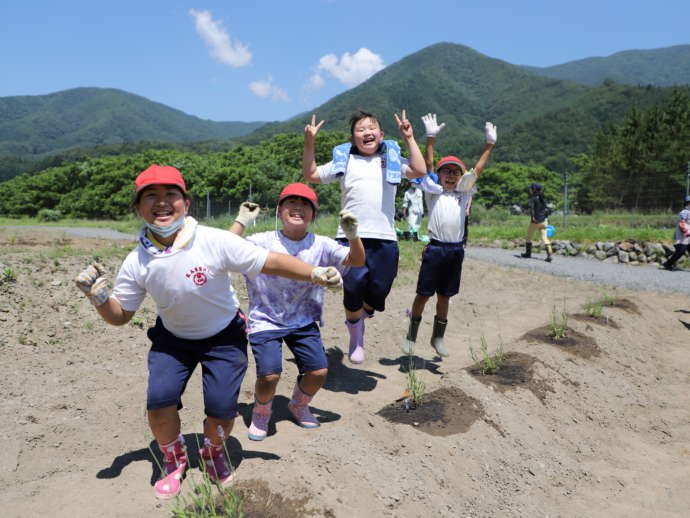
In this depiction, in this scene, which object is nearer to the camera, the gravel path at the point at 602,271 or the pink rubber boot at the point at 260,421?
the pink rubber boot at the point at 260,421

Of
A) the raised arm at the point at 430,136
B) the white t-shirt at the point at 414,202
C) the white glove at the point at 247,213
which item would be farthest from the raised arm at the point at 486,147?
the white t-shirt at the point at 414,202

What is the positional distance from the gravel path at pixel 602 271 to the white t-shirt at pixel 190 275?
27.8 ft

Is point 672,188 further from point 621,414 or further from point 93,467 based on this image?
point 93,467

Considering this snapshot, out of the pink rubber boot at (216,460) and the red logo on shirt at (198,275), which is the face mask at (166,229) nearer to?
the red logo on shirt at (198,275)

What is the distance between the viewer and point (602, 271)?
10.6m

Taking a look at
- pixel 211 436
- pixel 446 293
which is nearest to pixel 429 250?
pixel 446 293

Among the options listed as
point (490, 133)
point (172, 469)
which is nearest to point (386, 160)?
point (490, 133)

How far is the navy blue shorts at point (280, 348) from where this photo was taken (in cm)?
305

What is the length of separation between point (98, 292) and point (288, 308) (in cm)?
122

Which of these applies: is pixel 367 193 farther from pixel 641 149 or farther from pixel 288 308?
pixel 641 149

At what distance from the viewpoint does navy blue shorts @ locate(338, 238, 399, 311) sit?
3881mm

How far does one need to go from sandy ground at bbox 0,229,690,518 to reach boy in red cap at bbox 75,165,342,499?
251mm

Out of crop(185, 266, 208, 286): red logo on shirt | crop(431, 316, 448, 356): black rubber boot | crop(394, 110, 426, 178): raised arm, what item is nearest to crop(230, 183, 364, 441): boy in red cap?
crop(185, 266, 208, 286): red logo on shirt

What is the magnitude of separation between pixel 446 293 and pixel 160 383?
277 cm
